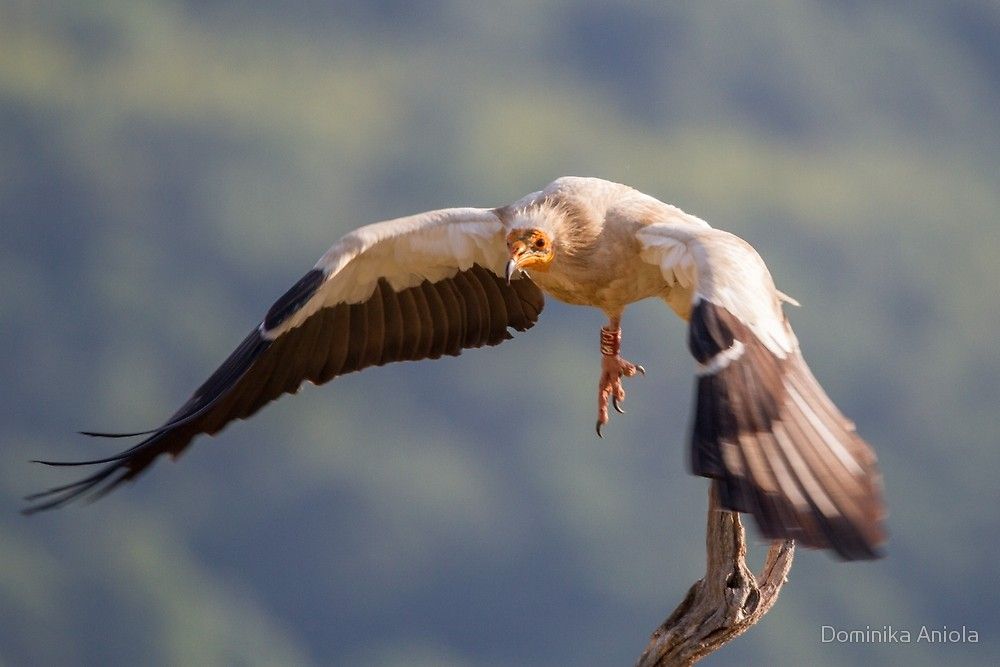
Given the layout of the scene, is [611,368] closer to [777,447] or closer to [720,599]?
[720,599]

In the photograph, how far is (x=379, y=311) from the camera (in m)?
6.07

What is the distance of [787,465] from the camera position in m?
4.04

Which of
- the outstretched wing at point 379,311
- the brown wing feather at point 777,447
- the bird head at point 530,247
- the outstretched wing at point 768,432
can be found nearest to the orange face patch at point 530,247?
the bird head at point 530,247

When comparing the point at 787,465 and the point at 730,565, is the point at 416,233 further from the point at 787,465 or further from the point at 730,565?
the point at 787,465

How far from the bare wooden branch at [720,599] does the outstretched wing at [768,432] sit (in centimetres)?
89

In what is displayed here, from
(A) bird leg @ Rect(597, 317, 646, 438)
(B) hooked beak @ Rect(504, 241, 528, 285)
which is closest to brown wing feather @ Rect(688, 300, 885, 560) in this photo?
(B) hooked beak @ Rect(504, 241, 528, 285)

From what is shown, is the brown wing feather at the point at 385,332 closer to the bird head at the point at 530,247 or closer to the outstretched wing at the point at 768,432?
the bird head at the point at 530,247

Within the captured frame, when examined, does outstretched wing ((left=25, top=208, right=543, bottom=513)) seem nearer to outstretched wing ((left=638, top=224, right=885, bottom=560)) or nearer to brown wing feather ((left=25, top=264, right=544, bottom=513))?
brown wing feather ((left=25, top=264, right=544, bottom=513))

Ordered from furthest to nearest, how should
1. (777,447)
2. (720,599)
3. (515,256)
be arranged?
1. (515,256)
2. (720,599)
3. (777,447)

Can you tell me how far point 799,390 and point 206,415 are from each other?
2.58 m

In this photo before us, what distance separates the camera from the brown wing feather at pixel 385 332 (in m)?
5.86

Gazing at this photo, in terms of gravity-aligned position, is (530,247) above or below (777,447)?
above

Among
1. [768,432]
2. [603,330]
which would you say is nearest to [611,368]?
[603,330]

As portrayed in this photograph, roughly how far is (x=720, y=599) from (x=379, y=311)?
2.02 m
